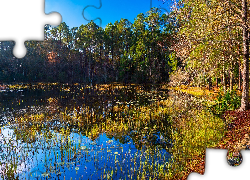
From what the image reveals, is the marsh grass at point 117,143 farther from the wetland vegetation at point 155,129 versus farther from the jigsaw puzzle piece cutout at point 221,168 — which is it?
the jigsaw puzzle piece cutout at point 221,168

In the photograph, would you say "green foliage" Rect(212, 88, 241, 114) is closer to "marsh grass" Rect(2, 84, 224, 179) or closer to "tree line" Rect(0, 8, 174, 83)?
"marsh grass" Rect(2, 84, 224, 179)

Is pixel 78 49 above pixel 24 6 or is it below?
above

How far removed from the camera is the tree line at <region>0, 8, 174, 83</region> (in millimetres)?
52688

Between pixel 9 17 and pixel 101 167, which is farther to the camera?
pixel 101 167

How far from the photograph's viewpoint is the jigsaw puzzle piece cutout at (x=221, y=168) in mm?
2629

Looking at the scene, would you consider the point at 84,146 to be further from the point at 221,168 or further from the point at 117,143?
the point at 221,168

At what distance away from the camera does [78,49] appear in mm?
64125

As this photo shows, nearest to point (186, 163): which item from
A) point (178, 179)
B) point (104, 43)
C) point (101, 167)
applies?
point (178, 179)

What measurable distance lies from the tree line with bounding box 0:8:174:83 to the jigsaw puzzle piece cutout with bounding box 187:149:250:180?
4952cm

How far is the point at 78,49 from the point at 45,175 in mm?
60581

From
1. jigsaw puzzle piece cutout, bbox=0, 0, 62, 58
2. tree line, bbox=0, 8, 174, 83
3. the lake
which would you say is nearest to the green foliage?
the lake

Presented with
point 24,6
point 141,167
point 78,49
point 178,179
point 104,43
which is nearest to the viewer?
point 24,6

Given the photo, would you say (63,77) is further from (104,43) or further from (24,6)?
(24,6)

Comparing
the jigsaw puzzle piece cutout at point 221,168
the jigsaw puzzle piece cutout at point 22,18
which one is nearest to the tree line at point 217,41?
the jigsaw puzzle piece cutout at point 22,18
